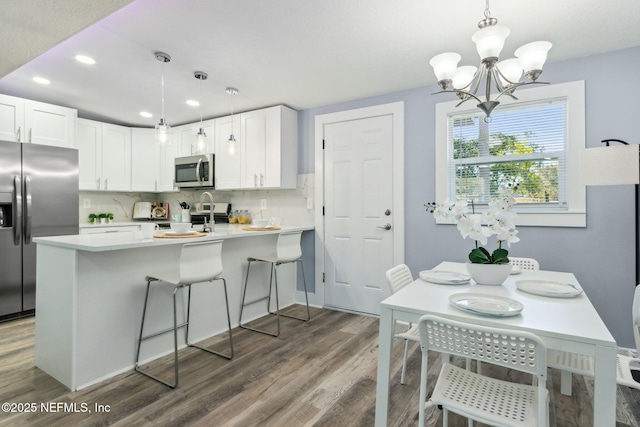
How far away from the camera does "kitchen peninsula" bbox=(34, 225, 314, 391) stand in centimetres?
205

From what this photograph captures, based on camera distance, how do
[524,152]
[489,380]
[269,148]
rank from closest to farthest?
1. [489,380]
2. [524,152]
3. [269,148]

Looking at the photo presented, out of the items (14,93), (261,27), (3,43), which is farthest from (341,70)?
(14,93)

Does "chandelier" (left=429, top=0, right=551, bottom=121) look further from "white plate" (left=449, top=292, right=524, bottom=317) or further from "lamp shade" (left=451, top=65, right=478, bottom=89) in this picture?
"white plate" (left=449, top=292, right=524, bottom=317)

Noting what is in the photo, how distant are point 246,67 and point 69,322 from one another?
227cm

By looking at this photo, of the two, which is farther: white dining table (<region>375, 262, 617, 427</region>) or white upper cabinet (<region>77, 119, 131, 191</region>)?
white upper cabinet (<region>77, 119, 131, 191</region>)

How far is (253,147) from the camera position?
4.00 metres

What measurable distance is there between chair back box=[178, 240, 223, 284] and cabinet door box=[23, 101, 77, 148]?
104 inches

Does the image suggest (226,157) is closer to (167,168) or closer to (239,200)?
(239,200)

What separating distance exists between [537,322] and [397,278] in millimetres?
911

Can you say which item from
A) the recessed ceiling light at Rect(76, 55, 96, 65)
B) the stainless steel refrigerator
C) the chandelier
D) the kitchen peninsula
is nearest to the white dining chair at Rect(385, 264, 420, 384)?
the chandelier

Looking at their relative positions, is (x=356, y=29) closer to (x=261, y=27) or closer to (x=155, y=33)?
(x=261, y=27)

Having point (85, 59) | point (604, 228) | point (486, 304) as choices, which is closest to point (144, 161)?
point (85, 59)

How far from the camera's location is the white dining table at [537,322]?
1088 millimetres

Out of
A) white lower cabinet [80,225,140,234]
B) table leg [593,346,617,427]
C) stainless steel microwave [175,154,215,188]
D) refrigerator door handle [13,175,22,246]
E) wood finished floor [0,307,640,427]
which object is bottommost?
wood finished floor [0,307,640,427]
